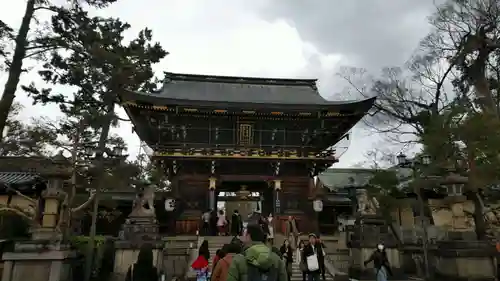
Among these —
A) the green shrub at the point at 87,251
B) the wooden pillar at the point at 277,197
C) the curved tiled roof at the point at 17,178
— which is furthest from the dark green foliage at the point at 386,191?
the curved tiled roof at the point at 17,178

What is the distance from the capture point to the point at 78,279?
47.5 feet

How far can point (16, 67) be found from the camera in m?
14.1

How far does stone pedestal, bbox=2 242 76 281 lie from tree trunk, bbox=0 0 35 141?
16.1 ft

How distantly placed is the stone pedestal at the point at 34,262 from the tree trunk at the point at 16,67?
193 inches

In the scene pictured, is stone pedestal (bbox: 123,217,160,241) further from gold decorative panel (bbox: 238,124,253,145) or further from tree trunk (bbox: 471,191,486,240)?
tree trunk (bbox: 471,191,486,240)

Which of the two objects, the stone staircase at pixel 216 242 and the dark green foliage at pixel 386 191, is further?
the dark green foliage at pixel 386 191

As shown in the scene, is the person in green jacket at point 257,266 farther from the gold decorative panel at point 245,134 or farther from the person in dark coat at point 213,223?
the gold decorative panel at point 245,134

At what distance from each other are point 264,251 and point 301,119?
21.5 m

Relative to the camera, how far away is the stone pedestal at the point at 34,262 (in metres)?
10.8

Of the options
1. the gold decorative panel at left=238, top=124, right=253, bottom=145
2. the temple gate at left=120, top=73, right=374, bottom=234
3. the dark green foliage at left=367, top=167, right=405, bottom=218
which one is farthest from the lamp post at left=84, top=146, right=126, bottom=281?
the dark green foliage at left=367, top=167, right=405, bottom=218

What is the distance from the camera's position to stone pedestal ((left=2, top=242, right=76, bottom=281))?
10.8 meters

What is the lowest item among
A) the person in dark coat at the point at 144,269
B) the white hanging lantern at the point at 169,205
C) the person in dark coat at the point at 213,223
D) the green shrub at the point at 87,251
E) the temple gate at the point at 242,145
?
the green shrub at the point at 87,251

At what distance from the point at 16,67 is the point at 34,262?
23.8 ft

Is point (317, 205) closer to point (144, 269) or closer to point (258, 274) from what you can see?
point (144, 269)
